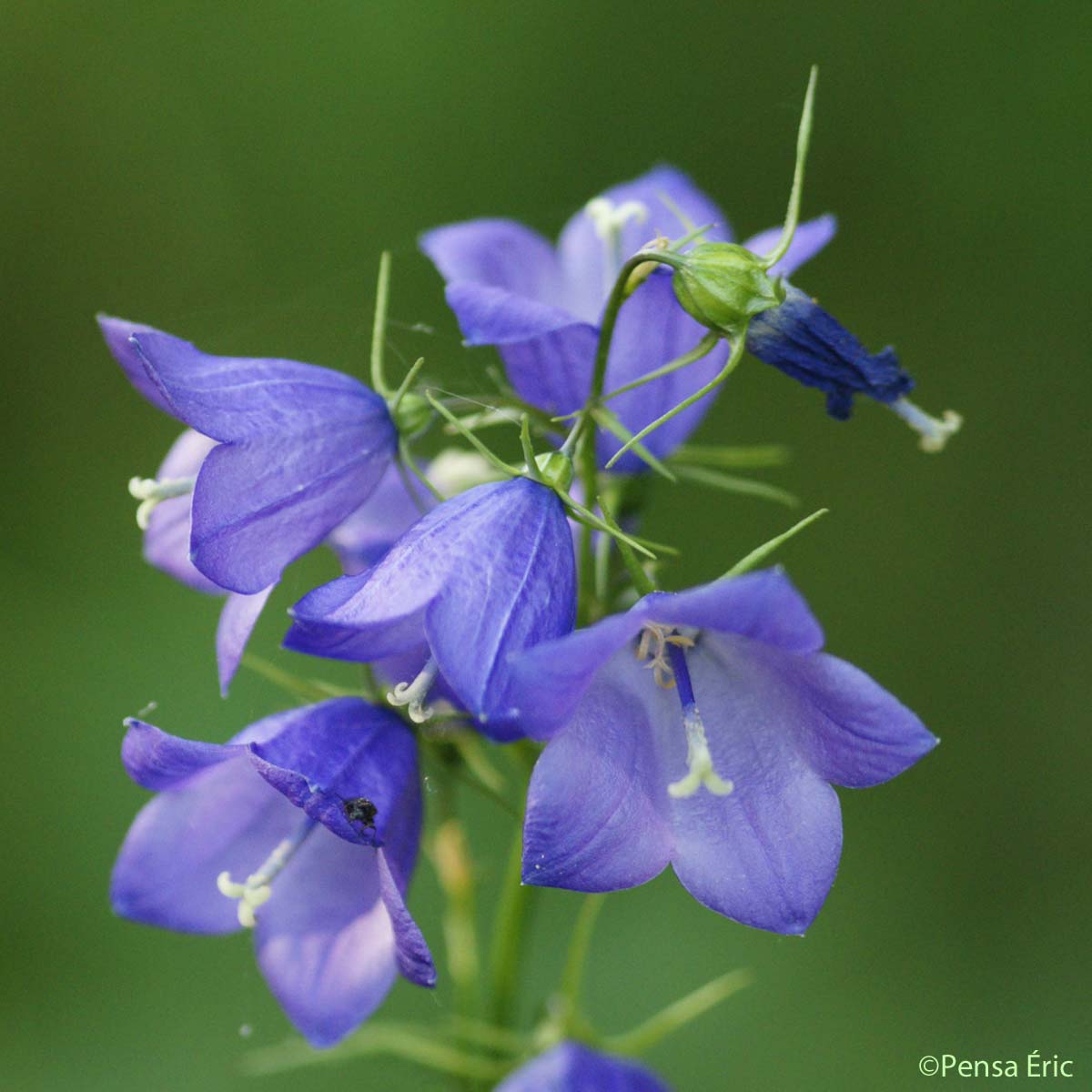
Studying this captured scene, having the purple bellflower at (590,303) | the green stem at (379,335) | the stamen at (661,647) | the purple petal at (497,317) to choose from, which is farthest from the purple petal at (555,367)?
the stamen at (661,647)

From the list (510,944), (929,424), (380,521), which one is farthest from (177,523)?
(929,424)

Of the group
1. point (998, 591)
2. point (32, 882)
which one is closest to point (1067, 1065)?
point (998, 591)

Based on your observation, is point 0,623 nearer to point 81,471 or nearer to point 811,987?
point 81,471

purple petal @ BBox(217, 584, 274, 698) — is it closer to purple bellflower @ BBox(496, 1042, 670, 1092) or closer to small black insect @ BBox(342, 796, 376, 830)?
small black insect @ BBox(342, 796, 376, 830)

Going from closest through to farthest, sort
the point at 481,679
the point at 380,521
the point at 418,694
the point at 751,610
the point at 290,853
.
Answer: the point at 751,610, the point at 481,679, the point at 418,694, the point at 290,853, the point at 380,521

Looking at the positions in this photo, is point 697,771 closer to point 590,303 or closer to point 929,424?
point 929,424
